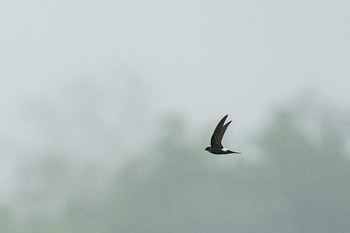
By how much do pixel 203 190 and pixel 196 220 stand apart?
12679 millimetres

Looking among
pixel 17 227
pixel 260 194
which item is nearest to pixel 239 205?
pixel 260 194

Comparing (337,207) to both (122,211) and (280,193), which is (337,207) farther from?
(122,211)

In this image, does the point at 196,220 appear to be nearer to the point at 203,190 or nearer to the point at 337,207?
the point at 203,190

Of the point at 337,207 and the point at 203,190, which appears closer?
the point at 337,207

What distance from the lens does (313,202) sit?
463ft

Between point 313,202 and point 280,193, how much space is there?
7.07 metres

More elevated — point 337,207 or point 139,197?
point 139,197

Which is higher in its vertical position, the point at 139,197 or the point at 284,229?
the point at 139,197

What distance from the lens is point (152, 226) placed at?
5315 inches

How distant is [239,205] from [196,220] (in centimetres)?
964

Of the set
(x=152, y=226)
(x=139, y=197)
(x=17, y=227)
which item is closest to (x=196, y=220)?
(x=152, y=226)

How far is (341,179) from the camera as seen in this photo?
150 metres

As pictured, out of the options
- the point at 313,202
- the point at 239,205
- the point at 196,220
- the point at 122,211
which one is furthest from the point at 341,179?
the point at 122,211

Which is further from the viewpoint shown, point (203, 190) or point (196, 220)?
point (203, 190)
